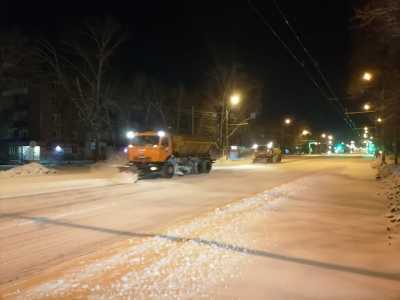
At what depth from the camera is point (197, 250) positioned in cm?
809

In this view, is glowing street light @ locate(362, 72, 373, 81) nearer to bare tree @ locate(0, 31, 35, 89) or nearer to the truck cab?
the truck cab

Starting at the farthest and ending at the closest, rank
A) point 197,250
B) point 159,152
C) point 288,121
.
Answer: point 288,121 < point 159,152 < point 197,250

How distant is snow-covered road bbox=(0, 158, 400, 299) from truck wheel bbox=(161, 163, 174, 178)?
11.3 meters

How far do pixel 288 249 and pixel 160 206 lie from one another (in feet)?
21.6

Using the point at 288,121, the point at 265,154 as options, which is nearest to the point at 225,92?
the point at 265,154

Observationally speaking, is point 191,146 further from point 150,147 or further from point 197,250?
point 197,250

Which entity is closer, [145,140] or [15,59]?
[145,140]

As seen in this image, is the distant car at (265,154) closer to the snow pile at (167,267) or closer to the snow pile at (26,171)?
the snow pile at (26,171)

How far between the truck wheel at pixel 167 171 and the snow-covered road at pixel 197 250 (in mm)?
11276

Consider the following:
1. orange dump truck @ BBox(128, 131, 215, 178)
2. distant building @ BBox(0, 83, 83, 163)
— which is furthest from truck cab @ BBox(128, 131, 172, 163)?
distant building @ BBox(0, 83, 83, 163)

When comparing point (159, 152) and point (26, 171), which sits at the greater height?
point (159, 152)

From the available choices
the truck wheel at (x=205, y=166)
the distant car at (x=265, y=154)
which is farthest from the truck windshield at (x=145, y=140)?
the distant car at (x=265, y=154)

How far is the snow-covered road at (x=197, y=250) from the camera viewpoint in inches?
240

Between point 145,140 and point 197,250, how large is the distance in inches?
750
